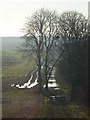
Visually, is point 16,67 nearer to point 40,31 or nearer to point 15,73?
point 15,73

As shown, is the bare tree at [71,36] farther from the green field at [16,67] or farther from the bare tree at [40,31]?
the green field at [16,67]

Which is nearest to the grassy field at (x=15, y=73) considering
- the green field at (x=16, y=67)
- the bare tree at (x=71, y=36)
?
the green field at (x=16, y=67)

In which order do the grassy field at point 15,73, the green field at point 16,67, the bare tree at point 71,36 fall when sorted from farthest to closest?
the green field at point 16,67, the grassy field at point 15,73, the bare tree at point 71,36

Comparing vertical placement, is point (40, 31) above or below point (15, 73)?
above

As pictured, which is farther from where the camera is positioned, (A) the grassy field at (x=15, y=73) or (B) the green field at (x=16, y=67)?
(B) the green field at (x=16, y=67)

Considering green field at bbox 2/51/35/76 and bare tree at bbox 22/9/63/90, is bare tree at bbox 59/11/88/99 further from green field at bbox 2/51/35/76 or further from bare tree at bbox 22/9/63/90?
green field at bbox 2/51/35/76

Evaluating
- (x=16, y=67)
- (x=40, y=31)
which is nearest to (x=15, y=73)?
(x=16, y=67)

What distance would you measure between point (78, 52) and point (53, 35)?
6.91m

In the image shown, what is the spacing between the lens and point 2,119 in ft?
51.9

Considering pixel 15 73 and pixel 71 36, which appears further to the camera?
pixel 15 73

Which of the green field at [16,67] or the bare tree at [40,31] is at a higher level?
the bare tree at [40,31]

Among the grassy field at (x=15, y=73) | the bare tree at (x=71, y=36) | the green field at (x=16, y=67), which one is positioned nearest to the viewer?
the bare tree at (x=71, y=36)

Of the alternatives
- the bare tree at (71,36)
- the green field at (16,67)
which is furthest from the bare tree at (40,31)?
the green field at (16,67)

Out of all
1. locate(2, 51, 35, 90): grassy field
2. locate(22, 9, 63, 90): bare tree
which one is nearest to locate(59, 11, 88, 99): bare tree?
locate(22, 9, 63, 90): bare tree
